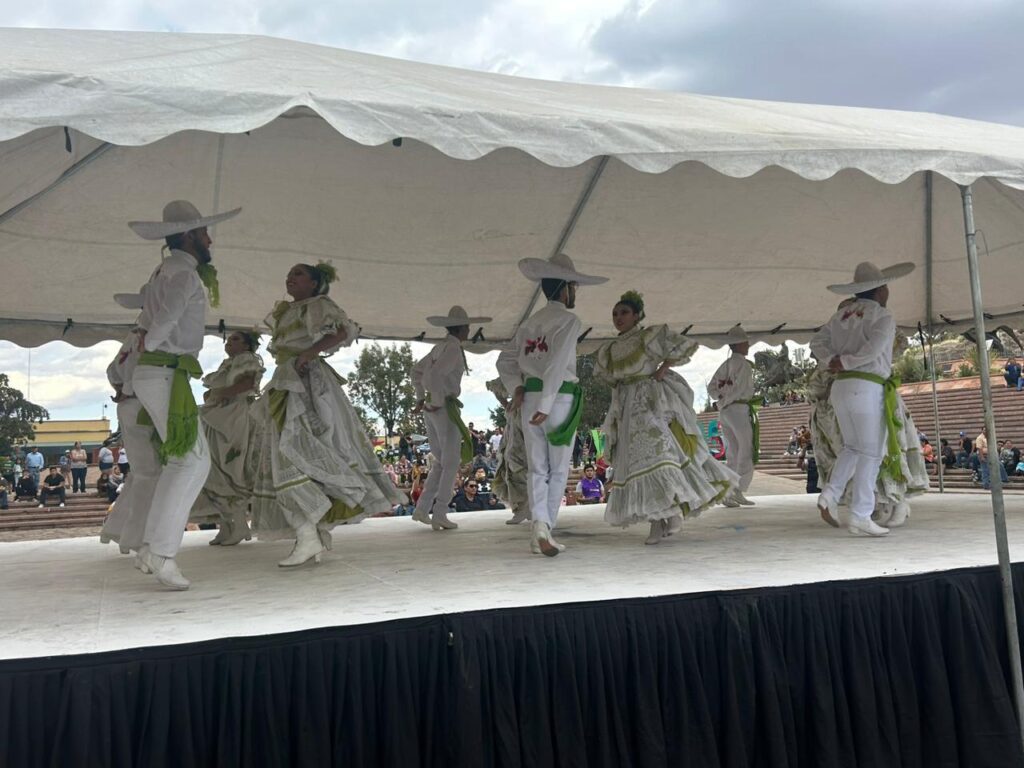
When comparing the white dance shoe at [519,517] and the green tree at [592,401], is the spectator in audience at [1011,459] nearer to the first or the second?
the white dance shoe at [519,517]

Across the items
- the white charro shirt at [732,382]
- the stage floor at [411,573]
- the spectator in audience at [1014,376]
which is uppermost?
the spectator in audience at [1014,376]

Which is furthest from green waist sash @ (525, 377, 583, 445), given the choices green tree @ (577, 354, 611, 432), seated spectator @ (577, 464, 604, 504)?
green tree @ (577, 354, 611, 432)

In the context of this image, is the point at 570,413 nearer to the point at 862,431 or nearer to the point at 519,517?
the point at 862,431

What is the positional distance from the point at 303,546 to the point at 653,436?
2.18m

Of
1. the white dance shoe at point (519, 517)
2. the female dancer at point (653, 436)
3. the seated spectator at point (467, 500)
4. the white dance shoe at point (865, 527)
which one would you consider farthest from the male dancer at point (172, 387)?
the seated spectator at point (467, 500)

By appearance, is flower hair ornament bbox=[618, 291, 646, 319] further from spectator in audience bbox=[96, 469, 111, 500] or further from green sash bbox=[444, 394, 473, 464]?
spectator in audience bbox=[96, 469, 111, 500]

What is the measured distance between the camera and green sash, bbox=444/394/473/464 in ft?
22.7

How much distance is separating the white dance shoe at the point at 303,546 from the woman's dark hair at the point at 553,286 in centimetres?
190

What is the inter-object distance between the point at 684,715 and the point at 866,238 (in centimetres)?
548

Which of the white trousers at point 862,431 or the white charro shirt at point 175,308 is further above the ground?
the white charro shirt at point 175,308

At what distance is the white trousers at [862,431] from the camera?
17.5ft

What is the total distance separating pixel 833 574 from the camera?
3.87 metres

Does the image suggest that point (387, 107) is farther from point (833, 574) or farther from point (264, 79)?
point (833, 574)

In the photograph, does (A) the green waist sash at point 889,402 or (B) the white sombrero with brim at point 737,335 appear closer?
(A) the green waist sash at point 889,402
